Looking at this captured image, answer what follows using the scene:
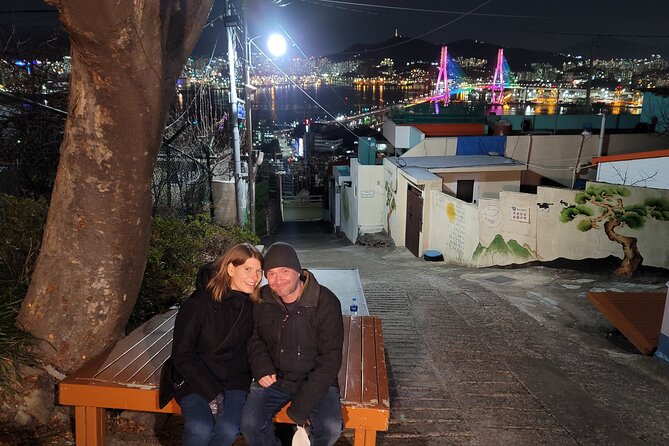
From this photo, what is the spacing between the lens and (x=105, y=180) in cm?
318

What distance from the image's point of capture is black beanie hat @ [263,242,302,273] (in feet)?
10.1

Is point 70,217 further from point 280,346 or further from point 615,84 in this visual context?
point 615,84

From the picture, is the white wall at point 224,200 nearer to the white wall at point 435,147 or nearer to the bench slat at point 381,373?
the white wall at point 435,147

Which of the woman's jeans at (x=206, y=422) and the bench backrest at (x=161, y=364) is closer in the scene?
the woman's jeans at (x=206, y=422)

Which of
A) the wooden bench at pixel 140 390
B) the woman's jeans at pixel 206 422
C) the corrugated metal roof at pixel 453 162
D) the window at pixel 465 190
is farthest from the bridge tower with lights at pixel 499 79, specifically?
the woman's jeans at pixel 206 422

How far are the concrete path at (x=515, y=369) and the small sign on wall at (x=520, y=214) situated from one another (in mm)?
2135

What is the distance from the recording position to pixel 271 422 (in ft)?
10.1

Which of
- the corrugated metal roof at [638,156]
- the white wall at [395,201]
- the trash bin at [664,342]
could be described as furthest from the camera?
the white wall at [395,201]

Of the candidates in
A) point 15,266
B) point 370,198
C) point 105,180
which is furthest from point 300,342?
point 370,198

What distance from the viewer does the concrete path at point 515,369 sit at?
3.80 m

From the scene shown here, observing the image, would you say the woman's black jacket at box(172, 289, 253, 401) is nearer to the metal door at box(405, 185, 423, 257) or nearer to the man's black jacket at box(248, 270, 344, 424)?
the man's black jacket at box(248, 270, 344, 424)

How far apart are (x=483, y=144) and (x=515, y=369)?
1437cm

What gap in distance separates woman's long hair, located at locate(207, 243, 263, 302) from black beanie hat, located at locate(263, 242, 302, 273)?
0.15 m

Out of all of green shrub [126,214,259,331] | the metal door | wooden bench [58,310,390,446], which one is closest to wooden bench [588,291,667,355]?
wooden bench [58,310,390,446]
